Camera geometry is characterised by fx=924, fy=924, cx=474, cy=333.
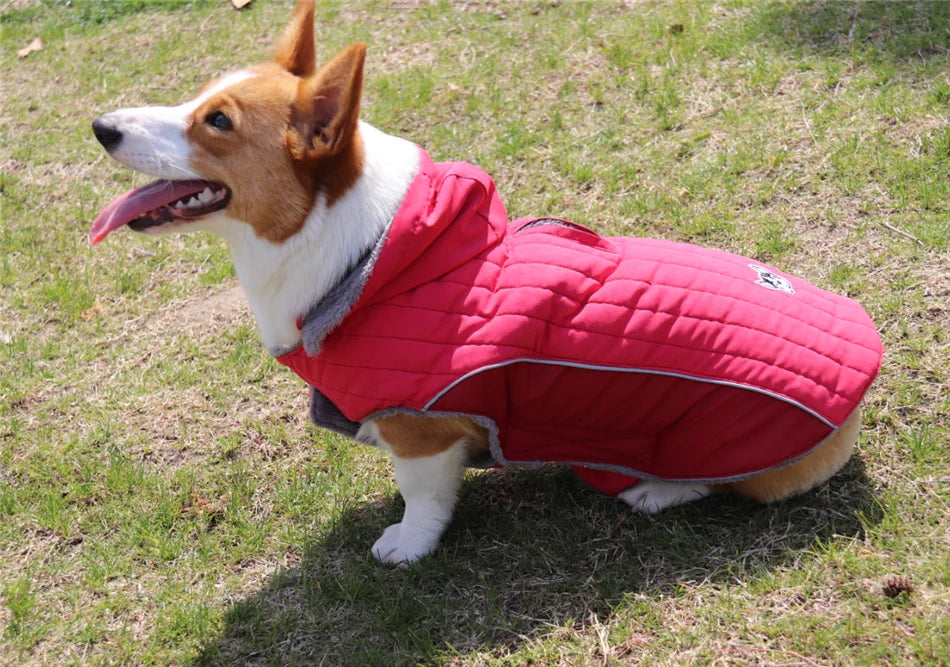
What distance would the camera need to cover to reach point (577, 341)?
2.47m

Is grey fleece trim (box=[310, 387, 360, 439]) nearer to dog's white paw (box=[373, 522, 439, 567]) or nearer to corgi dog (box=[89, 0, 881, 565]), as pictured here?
corgi dog (box=[89, 0, 881, 565])

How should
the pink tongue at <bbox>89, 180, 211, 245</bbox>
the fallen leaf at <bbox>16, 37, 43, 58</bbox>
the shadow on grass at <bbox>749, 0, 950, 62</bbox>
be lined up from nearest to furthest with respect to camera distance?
the pink tongue at <bbox>89, 180, 211, 245</bbox> → the shadow on grass at <bbox>749, 0, 950, 62</bbox> → the fallen leaf at <bbox>16, 37, 43, 58</bbox>

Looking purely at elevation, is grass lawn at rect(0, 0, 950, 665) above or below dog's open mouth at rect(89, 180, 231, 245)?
below

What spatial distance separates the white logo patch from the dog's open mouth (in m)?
1.51

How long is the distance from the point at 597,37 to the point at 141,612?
386cm

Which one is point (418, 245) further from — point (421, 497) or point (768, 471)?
point (768, 471)

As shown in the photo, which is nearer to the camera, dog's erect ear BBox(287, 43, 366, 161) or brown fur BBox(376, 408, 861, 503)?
dog's erect ear BBox(287, 43, 366, 161)

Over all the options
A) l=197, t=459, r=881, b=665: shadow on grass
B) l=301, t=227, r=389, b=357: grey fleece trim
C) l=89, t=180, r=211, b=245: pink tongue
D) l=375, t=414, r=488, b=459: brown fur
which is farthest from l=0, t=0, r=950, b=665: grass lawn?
l=89, t=180, r=211, b=245: pink tongue

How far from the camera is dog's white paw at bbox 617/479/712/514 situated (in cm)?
281

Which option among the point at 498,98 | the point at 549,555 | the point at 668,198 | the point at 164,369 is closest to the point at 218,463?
the point at 164,369

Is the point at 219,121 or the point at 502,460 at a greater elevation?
the point at 219,121

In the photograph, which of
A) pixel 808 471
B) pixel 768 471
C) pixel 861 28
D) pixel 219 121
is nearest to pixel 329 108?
pixel 219 121

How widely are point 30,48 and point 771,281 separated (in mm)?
5525

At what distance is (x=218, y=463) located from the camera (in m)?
3.39
